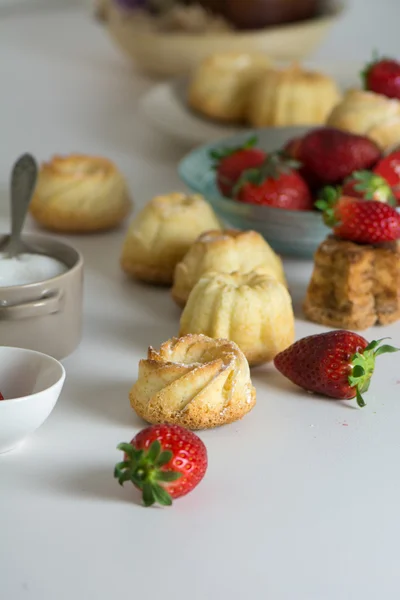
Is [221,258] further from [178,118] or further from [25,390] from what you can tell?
[178,118]

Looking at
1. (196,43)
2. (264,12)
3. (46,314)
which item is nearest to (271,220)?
(46,314)

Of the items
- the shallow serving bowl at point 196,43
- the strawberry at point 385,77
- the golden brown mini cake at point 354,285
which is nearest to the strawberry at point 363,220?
the golden brown mini cake at point 354,285

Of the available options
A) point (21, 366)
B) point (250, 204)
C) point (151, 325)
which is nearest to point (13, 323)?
point (21, 366)

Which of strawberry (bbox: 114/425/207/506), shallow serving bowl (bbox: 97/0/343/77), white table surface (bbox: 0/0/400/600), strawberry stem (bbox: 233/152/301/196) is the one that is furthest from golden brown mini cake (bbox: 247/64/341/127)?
strawberry (bbox: 114/425/207/506)

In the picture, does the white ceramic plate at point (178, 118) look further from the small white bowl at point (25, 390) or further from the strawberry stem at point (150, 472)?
the strawberry stem at point (150, 472)

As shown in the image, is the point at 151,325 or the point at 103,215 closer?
the point at 151,325

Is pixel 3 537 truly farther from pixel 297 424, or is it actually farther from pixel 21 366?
pixel 297 424
